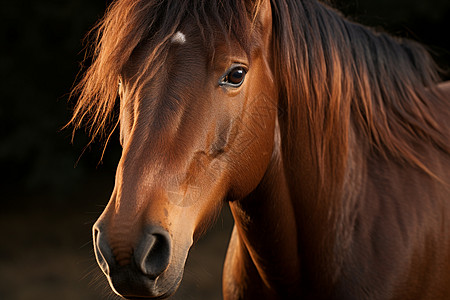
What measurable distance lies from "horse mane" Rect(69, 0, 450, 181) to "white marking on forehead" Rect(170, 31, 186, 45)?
0.02m

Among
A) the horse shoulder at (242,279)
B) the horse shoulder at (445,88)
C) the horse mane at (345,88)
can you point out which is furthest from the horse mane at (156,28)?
the horse shoulder at (445,88)

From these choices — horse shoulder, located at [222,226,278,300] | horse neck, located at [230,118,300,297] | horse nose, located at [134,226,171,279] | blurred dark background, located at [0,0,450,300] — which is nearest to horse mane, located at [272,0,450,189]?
horse neck, located at [230,118,300,297]

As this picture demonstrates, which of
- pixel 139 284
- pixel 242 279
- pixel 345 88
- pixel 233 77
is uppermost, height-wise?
pixel 233 77

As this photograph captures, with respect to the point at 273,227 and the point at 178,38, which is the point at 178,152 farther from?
the point at 273,227

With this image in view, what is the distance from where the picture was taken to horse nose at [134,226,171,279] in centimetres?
102

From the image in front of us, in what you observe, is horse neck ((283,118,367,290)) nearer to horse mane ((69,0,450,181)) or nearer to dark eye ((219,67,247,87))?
horse mane ((69,0,450,181))

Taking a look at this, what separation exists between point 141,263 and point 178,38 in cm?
58

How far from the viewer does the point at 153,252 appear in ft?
3.51

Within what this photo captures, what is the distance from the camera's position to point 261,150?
4.45 feet

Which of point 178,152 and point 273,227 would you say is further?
point 273,227

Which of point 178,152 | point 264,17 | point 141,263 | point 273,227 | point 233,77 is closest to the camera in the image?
point 141,263

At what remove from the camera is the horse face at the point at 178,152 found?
104cm

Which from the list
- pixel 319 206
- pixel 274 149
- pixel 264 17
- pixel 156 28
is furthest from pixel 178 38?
pixel 319 206

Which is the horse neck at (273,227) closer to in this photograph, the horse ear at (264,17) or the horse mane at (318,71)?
the horse mane at (318,71)
